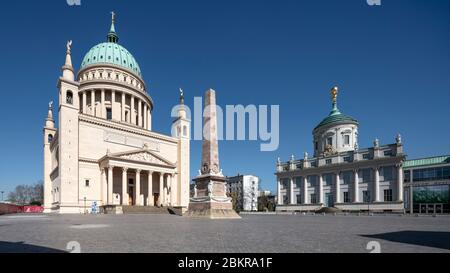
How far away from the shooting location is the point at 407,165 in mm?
62562

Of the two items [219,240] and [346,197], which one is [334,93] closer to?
[346,197]

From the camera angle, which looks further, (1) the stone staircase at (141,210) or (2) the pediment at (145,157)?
(2) the pediment at (145,157)

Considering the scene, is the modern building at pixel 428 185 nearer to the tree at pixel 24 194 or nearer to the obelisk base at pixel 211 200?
the obelisk base at pixel 211 200

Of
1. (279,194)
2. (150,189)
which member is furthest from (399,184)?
(150,189)

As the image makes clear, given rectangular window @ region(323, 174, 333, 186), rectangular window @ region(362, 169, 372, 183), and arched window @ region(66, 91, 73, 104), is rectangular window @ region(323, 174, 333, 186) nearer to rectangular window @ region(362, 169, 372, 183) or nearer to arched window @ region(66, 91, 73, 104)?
rectangular window @ region(362, 169, 372, 183)

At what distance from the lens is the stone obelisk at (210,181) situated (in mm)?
25078

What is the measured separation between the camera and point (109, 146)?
53969mm

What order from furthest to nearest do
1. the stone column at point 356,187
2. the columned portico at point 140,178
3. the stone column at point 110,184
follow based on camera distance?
1. the stone column at point 356,187
2. the columned portico at point 140,178
3. the stone column at point 110,184

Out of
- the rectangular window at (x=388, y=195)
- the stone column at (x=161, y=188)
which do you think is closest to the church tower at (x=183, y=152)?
the stone column at (x=161, y=188)

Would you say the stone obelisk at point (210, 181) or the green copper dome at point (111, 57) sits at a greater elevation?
the green copper dome at point (111, 57)
